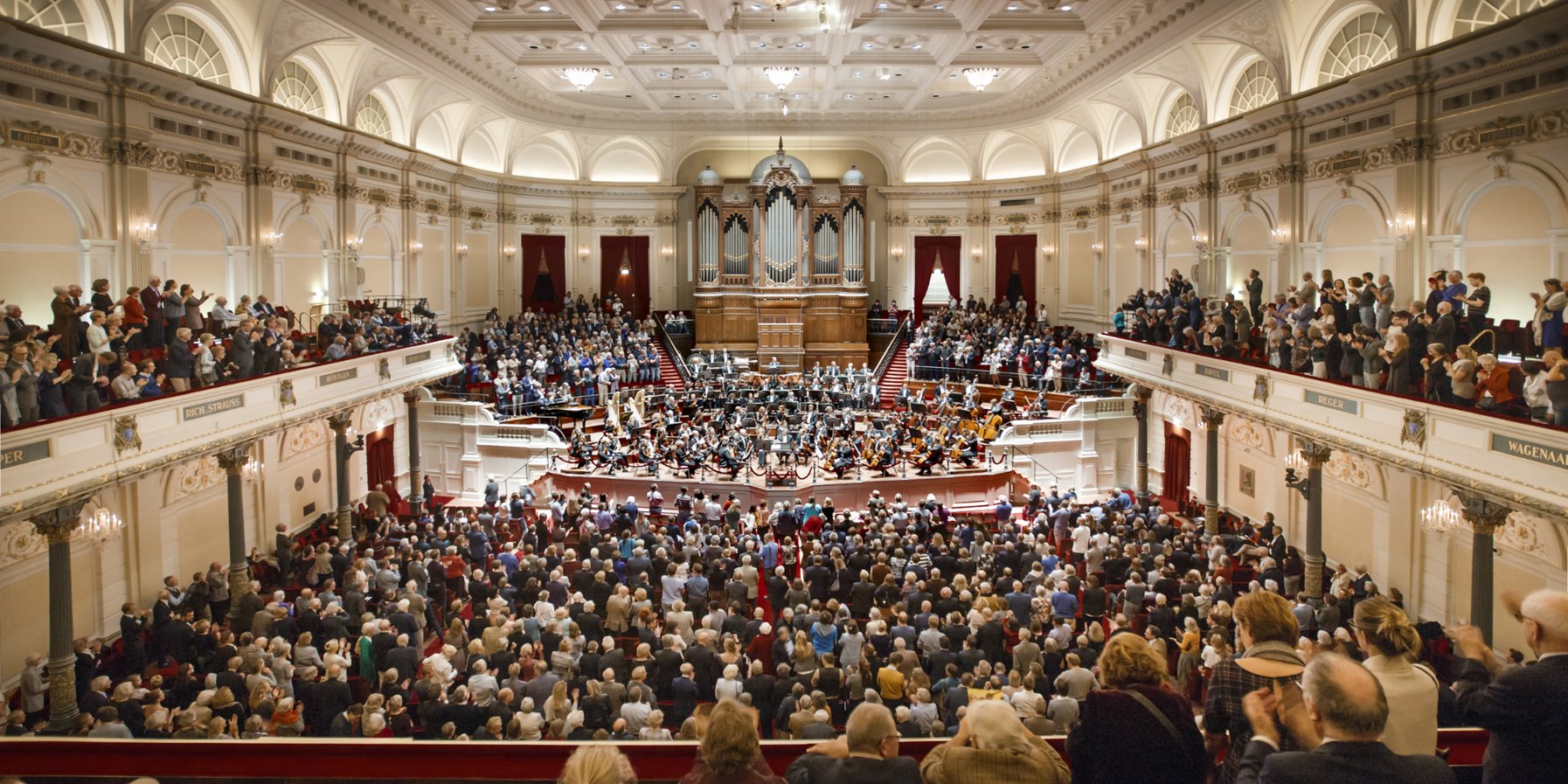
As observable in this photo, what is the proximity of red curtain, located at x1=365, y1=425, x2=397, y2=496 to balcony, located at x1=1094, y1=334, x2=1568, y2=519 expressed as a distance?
1787 centimetres

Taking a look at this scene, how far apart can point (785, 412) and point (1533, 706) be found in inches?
772

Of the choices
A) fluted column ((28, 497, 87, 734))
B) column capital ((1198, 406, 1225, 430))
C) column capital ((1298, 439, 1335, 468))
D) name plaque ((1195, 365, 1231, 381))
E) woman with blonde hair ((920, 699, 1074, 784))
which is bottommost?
fluted column ((28, 497, 87, 734))

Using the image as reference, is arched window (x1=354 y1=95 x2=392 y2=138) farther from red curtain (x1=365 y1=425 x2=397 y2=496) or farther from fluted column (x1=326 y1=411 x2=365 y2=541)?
fluted column (x1=326 y1=411 x2=365 y2=541)

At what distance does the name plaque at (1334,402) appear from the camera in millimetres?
12969

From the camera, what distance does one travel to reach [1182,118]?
24344 mm

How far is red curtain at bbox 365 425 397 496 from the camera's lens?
2189 centimetres

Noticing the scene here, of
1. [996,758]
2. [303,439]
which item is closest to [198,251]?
[303,439]

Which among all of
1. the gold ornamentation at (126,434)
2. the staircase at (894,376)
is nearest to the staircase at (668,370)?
the staircase at (894,376)

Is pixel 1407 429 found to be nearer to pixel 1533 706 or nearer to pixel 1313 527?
pixel 1313 527

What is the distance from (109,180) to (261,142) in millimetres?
3943

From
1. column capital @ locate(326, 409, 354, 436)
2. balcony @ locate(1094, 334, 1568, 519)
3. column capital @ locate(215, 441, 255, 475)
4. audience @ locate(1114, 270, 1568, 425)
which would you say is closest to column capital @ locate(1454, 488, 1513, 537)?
balcony @ locate(1094, 334, 1568, 519)

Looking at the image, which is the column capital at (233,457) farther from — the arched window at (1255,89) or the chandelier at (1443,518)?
the arched window at (1255,89)

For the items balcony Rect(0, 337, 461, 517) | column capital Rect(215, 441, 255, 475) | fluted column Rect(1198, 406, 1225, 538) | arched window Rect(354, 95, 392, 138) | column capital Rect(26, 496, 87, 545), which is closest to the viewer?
balcony Rect(0, 337, 461, 517)

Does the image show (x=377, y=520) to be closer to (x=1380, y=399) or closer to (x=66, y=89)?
(x=66, y=89)
